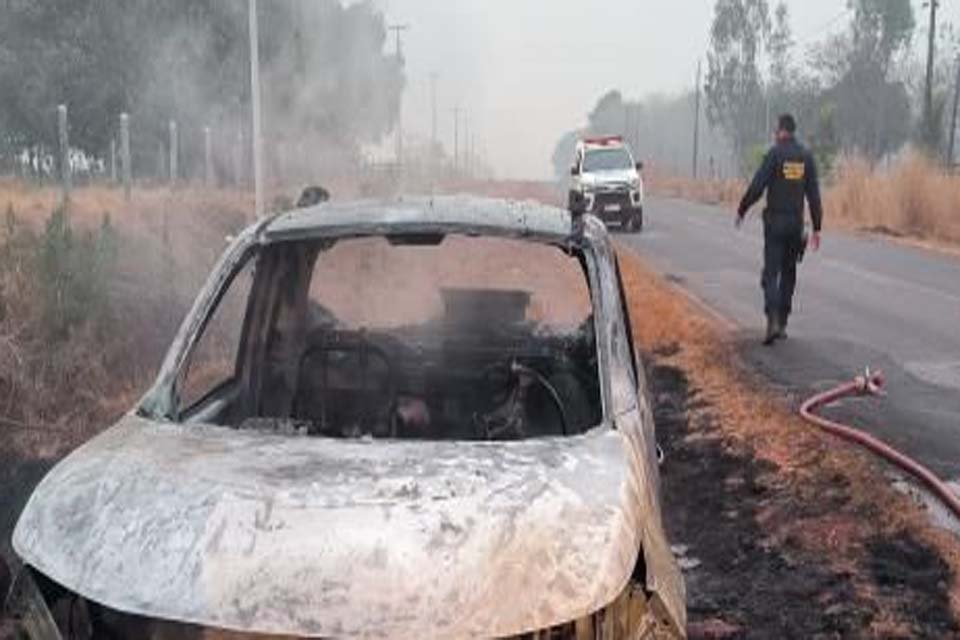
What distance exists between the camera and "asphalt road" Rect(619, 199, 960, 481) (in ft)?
25.9

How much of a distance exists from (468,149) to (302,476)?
2733 inches

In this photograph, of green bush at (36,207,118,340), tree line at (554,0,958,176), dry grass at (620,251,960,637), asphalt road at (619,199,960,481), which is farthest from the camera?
tree line at (554,0,958,176)

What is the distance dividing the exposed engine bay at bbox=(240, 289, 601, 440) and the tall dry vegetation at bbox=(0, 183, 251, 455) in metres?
4.81

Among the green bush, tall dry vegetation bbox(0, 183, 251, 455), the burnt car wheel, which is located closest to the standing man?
tall dry vegetation bbox(0, 183, 251, 455)

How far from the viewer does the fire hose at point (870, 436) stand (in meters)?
6.02

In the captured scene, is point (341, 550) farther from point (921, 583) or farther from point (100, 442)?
point (921, 583)

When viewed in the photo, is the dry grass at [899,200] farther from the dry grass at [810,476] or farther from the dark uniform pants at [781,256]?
the dry grass at [810,476]

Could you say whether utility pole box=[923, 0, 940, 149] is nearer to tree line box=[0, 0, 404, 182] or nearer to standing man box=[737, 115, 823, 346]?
tree line box=[0, 0, 404, 182]

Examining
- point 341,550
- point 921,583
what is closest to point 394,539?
point 341,550

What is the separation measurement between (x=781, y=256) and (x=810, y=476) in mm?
4346

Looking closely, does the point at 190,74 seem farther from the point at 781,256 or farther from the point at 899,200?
the point at 781,256

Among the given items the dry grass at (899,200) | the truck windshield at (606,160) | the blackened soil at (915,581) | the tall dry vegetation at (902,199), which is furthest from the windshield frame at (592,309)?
the truck windshield at (606,160)

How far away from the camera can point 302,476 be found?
2.89m

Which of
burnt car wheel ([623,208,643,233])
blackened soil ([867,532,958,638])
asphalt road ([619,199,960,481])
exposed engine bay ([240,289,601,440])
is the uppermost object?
exposed engine bay ([240,289,601,440])
